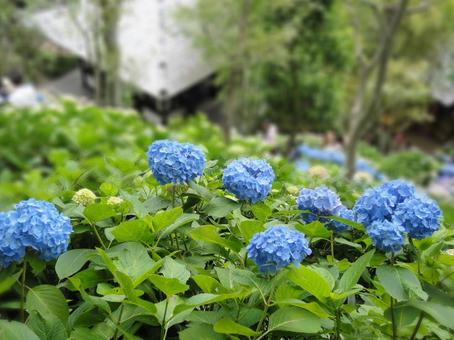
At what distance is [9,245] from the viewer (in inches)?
49.6

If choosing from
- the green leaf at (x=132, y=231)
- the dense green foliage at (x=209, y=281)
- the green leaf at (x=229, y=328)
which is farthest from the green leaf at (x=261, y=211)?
the green leaf at (x=229, y=328)

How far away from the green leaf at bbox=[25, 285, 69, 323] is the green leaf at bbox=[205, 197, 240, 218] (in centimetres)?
35

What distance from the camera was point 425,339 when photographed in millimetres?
1299

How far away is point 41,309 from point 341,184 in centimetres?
114

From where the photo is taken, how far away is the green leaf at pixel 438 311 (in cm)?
115

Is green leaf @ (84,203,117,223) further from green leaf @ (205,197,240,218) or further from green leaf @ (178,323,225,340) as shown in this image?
green leaf @ (178,323,225,340)

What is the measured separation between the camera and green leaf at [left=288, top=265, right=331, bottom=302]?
119 centimetres

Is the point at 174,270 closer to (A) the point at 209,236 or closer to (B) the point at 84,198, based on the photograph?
(A) the point at 209,236

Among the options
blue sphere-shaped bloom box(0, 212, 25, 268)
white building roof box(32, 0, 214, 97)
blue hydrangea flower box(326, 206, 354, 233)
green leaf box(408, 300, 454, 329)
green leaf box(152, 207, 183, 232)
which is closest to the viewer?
green leaf box(408, 300, 454, 329)

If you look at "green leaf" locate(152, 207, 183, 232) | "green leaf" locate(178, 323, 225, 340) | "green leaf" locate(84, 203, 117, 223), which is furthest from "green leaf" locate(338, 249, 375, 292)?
"green leaf" locate(84, 203, 117, 223)

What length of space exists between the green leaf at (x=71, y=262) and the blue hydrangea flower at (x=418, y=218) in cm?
61

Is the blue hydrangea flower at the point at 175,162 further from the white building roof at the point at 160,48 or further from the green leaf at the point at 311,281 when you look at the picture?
the white building roof at the point at 160,48

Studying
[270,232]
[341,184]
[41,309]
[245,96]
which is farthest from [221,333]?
[245,96]

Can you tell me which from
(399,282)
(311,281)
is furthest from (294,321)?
(399,282)
